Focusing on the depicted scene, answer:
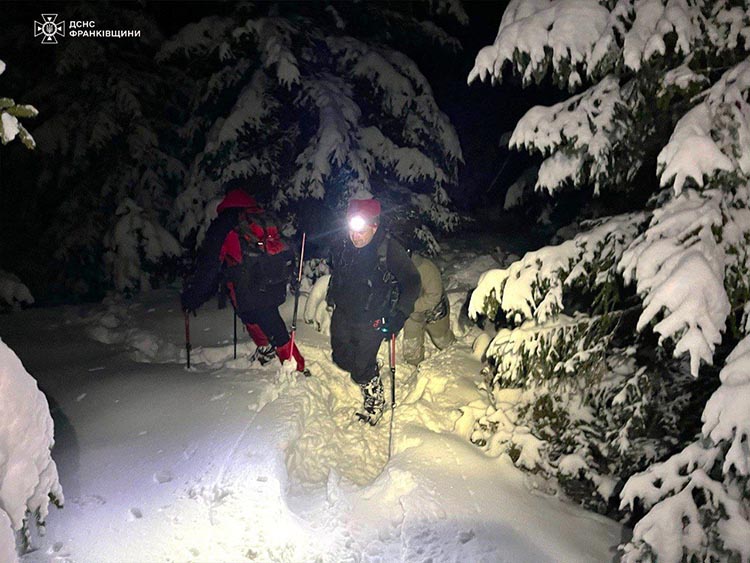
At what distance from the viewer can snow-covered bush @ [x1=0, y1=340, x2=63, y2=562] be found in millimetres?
2021

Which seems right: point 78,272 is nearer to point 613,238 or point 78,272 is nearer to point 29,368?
point 29,368

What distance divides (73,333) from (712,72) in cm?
844

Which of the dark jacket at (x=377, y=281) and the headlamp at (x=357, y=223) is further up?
the headlamp at (x=357, y=223)

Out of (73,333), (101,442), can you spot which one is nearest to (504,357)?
(101,442)

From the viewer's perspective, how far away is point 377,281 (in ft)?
18.3

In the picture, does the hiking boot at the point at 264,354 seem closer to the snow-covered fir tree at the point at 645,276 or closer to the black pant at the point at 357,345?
the black pant at the point at 357,345

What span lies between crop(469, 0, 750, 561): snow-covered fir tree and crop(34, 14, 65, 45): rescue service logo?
13222 mm

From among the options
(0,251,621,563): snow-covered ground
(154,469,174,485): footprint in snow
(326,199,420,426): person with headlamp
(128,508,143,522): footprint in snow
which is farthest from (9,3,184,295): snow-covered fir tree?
(128,508,143,522): footprint in snow

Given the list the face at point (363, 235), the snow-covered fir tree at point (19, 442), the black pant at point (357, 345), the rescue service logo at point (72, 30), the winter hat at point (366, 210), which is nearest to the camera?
the snow-covered fir tree at point (19, 442)

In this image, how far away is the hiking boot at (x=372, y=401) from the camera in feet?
19.2

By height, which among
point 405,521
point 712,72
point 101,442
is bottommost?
point 405,521

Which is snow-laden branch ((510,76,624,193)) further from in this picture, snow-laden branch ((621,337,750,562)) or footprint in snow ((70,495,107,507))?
footprint in snow ((70,495,107,507))

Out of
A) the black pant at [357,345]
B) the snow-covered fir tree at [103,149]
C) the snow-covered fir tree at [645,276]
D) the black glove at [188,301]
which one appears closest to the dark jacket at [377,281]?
the black pant at [357,345]

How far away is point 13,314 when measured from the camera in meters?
8.12
